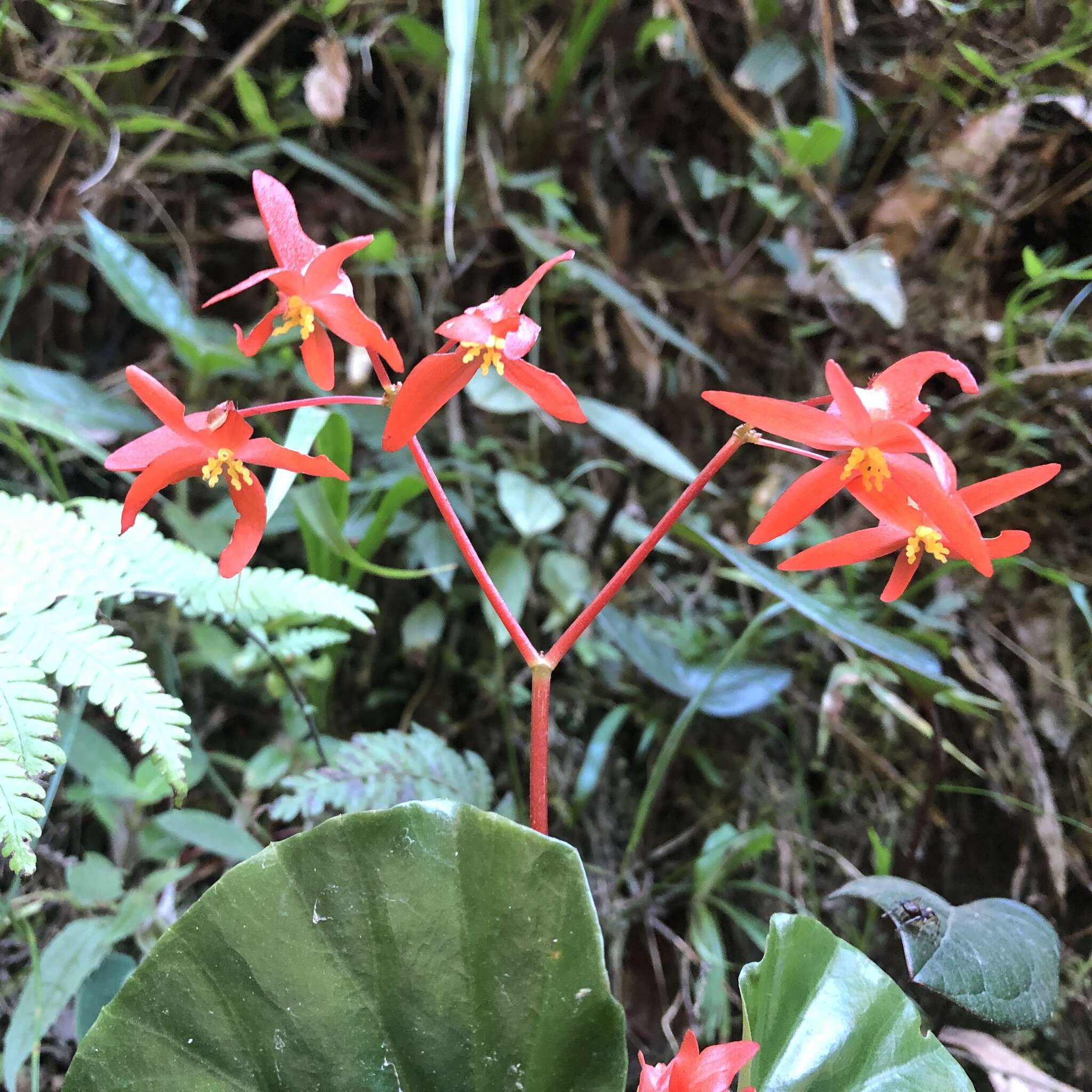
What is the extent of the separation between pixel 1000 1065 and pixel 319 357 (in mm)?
830

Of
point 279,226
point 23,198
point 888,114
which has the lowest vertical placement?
point 23,198

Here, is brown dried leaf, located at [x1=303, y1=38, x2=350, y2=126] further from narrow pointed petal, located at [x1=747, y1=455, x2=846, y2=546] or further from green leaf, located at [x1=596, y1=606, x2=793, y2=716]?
narrow pointed petal, located at [x1=747, y1=455, x2=846, y2=546]

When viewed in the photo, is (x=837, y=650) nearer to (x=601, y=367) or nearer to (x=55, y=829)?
(x=601, y=367)

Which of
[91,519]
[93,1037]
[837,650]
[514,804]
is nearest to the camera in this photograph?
[93,1037]

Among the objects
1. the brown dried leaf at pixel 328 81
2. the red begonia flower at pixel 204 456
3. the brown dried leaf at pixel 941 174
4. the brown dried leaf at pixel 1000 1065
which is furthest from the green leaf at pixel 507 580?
the brown dried leaf at pixel 941 174

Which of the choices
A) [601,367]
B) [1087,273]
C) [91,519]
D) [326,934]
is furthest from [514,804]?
[1087,273]

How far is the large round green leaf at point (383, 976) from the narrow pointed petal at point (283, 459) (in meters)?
0.21

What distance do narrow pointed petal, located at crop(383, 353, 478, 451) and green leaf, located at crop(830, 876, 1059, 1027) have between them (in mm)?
442

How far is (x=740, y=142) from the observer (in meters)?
1.23

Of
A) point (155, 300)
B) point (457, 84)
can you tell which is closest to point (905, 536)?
point (457, 84)

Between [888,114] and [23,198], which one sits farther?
[888,114]

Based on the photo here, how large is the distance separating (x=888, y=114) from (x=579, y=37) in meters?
0.56

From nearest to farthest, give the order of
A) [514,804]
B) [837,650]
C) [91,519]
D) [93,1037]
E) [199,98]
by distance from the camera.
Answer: [93,1037], [91,519], [514,804], [837,650], [199,98]

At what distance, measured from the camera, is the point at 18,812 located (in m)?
0.42
